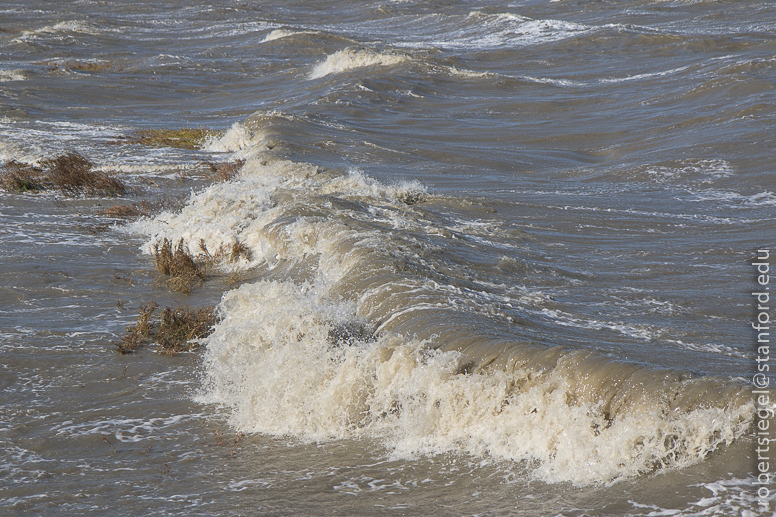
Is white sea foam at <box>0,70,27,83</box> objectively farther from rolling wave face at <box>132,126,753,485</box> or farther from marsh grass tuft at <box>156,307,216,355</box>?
marsh grass tuft at <box>156,307,216,355</box>

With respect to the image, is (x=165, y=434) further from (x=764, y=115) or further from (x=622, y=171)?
(x=764, y=115)

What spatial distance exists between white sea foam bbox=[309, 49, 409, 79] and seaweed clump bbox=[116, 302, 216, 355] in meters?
22.4

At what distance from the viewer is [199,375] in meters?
6.68

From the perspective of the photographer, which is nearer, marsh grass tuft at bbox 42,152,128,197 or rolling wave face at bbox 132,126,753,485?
rolling wave face at bbox 132,126,753,485

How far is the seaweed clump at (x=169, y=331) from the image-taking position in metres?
7.12

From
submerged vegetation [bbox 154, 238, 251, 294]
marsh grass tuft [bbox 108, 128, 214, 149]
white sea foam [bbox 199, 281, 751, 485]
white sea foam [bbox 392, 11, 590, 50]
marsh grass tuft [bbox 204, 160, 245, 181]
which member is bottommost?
white sea foam [bbox 199, 281, 751, 485]

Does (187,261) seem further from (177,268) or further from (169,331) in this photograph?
(169,331)

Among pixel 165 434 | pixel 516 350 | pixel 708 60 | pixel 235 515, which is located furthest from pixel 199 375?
pixel 708 60

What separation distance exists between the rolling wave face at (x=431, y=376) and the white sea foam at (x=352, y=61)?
2093 cm

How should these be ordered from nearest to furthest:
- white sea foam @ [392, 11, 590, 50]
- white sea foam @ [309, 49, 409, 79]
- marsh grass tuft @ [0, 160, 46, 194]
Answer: marsh grass tuft @ [0, 160, 46, 194], white sea foam @ [309, 49, 409, 79], white sea foam @ [392, 11, 590, 50]

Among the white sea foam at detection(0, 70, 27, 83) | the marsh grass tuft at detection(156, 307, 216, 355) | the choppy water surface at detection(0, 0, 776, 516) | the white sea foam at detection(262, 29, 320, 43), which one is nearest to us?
the choppy water surface at detection(0, 0, 776, 516)

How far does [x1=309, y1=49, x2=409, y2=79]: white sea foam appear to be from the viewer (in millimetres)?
29013

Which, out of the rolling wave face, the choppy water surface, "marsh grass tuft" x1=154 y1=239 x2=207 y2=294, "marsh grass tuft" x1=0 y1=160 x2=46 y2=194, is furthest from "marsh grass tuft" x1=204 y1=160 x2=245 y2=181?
the rolling wave face

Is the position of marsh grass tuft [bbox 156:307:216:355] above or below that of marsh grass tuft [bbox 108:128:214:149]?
below
